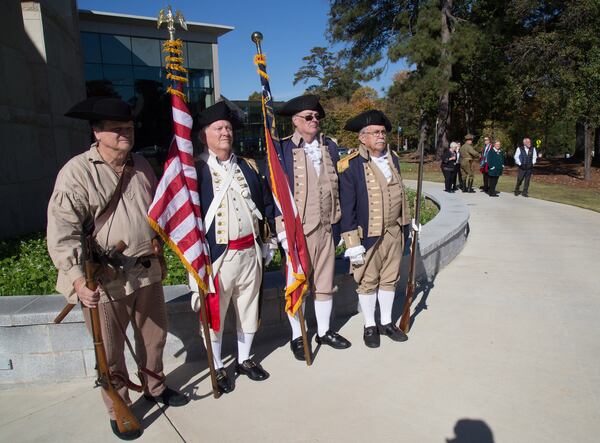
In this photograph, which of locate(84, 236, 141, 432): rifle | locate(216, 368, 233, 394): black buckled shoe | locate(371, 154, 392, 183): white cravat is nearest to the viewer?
locate(84, 236, 141, 432): rifle

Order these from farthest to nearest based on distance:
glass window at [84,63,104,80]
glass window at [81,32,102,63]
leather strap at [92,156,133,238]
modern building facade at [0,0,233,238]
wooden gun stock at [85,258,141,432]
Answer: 1. glass window at [84,63,104,80]
2. glass window at [81,32,102,63]
3. modern building facade at [0,0,233,238]
4. leather strap at [92,156,133,238]
5. wooden gun stock at [85,258,141,432]

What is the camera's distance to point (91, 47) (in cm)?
2550

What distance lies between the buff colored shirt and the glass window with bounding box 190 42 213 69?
2806 cm

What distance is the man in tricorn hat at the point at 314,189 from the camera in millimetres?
3668

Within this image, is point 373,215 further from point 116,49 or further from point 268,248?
point 116,49

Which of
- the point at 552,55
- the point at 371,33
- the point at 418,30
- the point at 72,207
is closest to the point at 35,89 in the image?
the point at 72,207

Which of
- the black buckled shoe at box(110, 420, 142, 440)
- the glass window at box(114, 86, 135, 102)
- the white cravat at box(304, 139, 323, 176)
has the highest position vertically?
the glass window at box(114, 86, 135, 102)

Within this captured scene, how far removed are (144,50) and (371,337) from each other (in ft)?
89.8

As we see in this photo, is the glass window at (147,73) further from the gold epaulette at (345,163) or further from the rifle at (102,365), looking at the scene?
the rifle at (102,365)

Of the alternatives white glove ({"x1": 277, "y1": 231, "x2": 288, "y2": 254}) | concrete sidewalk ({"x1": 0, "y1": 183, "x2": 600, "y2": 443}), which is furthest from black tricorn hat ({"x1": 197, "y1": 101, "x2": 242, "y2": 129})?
concrete sidewalk ({"x1": 0, "y1": 183, "x2": 600, "y2": 443})

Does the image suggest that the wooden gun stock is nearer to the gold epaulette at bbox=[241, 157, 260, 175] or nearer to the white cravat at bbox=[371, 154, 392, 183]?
the gold epaulette at bbox=[241, 157, 260, 175]

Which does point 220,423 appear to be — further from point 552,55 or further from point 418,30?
point 418,30

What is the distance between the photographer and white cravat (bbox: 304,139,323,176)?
373 centimetres

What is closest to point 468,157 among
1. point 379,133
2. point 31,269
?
point 379,133
